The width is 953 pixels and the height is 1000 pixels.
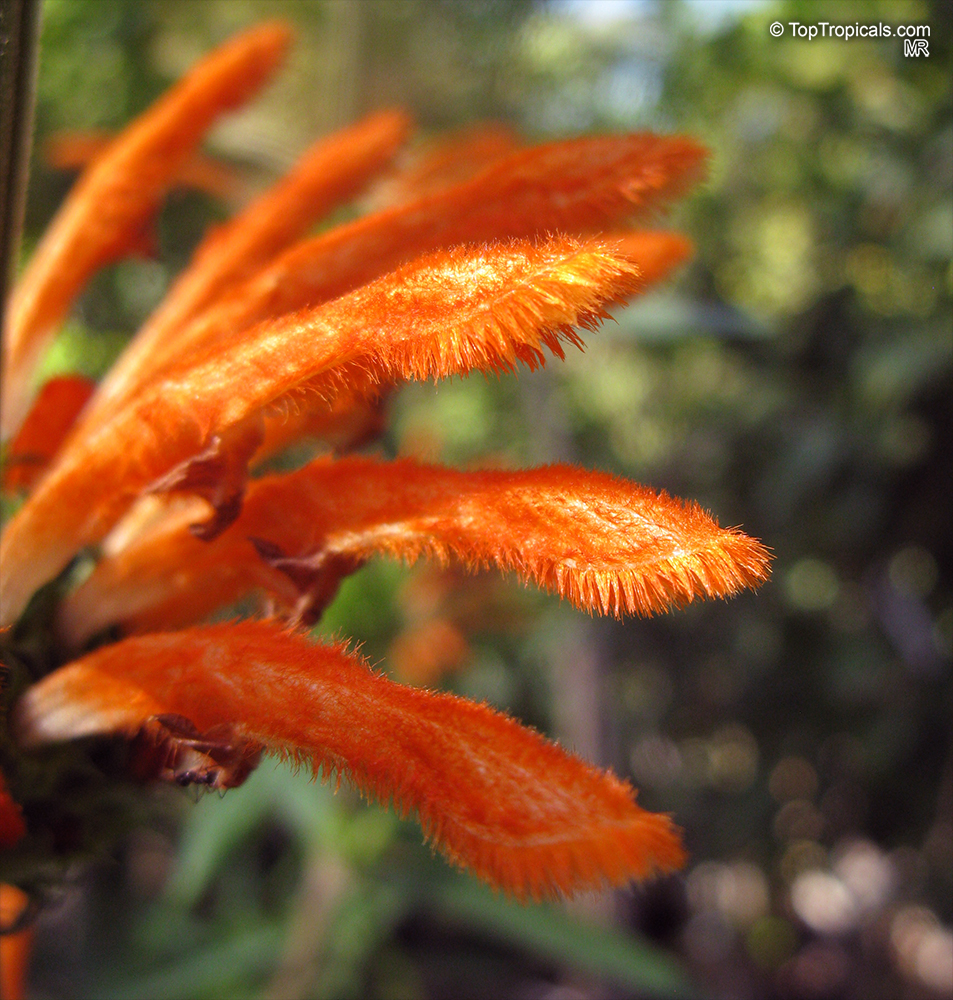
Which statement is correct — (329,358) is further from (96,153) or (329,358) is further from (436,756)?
(96,153)

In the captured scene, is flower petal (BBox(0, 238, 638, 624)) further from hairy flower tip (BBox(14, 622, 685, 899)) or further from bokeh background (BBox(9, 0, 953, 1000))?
bokeh background (BBox(9, 0, 953, 1000))

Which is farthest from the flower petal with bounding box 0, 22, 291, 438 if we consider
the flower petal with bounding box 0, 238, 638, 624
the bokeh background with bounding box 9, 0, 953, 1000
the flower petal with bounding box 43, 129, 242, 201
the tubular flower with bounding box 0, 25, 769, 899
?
the bokeh background with bounding box 9, 0, 953, 1000

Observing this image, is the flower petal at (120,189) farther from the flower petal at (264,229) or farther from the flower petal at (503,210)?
the flower petal at (503,210)

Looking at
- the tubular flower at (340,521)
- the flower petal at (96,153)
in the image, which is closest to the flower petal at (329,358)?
the tubular flower at (340,521)

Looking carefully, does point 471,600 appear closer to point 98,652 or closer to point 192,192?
point 192,192

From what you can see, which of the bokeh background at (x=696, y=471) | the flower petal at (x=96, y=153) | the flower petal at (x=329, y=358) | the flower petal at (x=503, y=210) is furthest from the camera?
the bokeh background at (x=696, y=471)

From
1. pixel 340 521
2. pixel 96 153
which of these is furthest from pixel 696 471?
pixel 340 521
